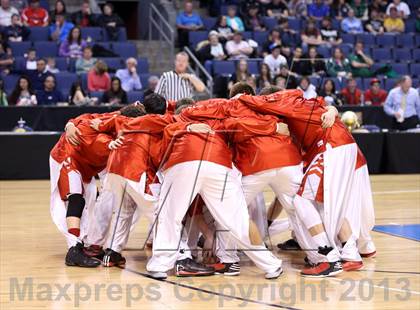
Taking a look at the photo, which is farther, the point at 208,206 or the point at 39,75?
the point at 39,75

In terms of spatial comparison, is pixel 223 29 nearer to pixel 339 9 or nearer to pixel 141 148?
pixel 339 9

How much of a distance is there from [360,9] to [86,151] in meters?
14.6

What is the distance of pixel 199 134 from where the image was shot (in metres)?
8.35

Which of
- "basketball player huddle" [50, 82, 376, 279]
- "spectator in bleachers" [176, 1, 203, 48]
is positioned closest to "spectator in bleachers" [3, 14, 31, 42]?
"spectator in bleachers" [176, 1, 203, 48]

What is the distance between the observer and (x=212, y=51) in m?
19.3

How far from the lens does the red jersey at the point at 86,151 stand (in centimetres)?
923

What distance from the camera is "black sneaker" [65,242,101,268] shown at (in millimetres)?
8836

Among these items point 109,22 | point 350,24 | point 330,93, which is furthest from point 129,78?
point 350,24

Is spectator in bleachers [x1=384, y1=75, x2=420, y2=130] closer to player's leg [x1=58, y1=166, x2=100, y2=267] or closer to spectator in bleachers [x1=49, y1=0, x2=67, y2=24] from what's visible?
spectator in bleachers [x1=49, y1=0, x2=67, y2=24]

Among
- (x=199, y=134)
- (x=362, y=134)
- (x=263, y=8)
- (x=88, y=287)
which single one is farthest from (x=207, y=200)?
(x=263, y=8)

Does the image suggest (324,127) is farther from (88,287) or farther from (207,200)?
(88,287)

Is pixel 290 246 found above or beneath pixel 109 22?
beneath

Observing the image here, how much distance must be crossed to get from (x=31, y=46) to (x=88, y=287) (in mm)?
11073

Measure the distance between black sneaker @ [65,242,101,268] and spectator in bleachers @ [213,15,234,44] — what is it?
37.6 ft
